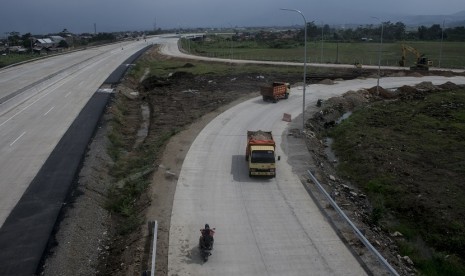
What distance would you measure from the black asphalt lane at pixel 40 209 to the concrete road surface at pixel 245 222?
5890mm

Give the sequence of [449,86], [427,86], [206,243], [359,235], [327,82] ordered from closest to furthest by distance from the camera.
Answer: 1. [206,243]
2. [359,235]
3. [427,86]
4. [449,86]
5. [327,82]

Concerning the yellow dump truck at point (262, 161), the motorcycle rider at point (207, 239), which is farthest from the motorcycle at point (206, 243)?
the yellow dump truck at point (262, 161)

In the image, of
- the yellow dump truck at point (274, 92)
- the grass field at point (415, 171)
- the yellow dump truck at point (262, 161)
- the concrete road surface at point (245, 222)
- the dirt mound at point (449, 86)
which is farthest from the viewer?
the dirt mound at point (449, 86)

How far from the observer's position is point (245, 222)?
21.8m

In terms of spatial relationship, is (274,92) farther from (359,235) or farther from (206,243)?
(206,243)

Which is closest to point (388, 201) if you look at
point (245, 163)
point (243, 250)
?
point (245, 163)

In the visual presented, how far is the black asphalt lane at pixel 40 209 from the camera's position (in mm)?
18562

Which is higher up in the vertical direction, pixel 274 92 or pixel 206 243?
pixel 274 92

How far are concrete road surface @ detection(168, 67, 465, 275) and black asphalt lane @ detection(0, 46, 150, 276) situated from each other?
5890 mm

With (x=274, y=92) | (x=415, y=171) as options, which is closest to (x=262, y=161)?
(x=415, y=171)

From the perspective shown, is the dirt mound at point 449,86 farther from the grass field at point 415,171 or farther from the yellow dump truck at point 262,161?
the yellow dump truck at point 262,161

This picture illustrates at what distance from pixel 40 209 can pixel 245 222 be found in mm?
10543

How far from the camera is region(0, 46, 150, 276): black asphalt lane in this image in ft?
60.9

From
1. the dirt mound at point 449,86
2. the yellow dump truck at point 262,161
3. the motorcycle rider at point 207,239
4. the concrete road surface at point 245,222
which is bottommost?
the concrete road surface at point 245,222
